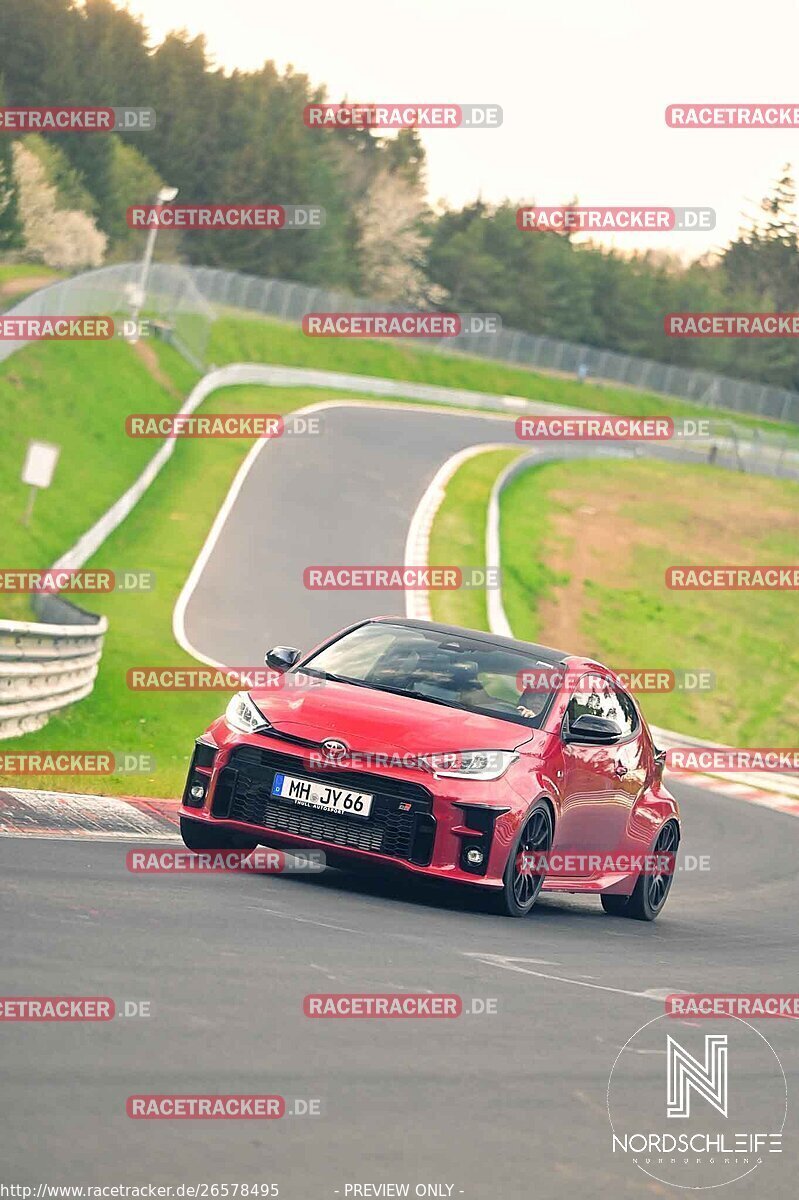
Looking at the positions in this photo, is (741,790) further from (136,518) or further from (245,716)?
(136,518)

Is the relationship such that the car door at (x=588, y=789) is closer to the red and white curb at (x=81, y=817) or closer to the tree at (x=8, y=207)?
the red and white curb at (x=81, y=817)

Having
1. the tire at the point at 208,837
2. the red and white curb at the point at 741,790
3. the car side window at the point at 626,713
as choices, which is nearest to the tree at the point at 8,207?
the red and white curb at the point at 741,790

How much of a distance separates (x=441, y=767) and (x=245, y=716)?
1.21 meters

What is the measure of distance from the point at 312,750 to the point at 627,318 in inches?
4330

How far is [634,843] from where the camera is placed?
36.2 feet

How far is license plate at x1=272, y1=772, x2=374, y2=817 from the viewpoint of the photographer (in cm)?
918

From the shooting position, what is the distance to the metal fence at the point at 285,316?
4397 centimetres

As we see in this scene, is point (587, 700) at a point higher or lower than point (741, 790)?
higher

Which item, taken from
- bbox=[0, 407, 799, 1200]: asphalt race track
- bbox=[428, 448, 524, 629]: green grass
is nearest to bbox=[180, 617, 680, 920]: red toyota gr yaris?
bbox=[0, 407, 799, 1200]: asphalt race track

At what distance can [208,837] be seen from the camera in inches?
388

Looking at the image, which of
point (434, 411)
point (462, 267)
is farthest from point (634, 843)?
point (462, 267)

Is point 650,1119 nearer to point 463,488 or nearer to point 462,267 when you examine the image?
point 463,488

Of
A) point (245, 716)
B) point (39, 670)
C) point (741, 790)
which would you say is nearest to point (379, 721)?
point (245, 716)

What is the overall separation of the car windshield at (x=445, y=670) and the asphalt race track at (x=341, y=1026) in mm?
1117
